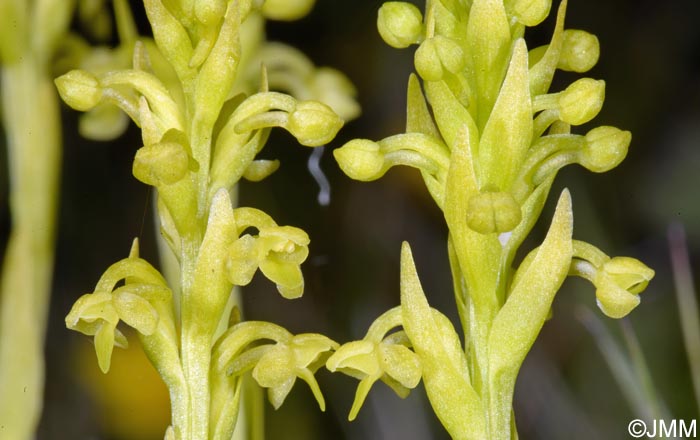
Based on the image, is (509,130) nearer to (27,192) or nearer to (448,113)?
(448,113)

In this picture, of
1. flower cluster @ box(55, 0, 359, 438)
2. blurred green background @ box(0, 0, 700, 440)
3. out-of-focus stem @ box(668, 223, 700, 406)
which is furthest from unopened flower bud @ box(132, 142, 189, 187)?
out-of-focus stem @ box(668, 223, 700, 406)

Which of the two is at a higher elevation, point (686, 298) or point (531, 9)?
point (531, 9)

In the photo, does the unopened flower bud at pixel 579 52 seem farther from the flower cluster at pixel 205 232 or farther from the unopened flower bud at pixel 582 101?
the flower cluster at pixel 205 232

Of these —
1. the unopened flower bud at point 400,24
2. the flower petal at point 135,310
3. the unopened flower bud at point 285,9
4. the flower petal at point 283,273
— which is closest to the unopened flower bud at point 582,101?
the unopened flower bud at point 400,24

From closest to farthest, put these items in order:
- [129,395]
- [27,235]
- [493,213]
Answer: [493,213] < [27,235] < [129,395]

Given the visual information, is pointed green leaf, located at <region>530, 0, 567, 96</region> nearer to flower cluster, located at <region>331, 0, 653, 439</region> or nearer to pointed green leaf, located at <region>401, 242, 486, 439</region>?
flower cluster, located at <region>331, 0, 653, 439</region>

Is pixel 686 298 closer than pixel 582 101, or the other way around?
pixel 582 101

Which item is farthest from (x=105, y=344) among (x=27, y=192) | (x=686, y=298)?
(x=686, y=298)
